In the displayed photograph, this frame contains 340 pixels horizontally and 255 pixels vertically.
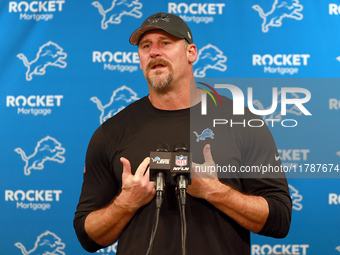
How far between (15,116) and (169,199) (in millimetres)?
1599

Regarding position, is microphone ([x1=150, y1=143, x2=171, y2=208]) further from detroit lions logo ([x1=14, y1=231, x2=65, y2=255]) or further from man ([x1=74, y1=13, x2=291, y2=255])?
detroit lions logo ([x1=14, y1=231, x2=65, y2=255])

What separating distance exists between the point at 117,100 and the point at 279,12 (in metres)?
1.31

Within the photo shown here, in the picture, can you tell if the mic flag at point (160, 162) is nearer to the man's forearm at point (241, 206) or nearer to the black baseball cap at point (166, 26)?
the man's forearm at point (241, 206)

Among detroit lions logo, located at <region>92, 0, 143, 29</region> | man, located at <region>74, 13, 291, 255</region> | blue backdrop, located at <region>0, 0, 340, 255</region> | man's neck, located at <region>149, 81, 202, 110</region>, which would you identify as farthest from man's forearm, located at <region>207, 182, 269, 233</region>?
detroit lions logo, located at <region>92, 0, 143, 29</region>

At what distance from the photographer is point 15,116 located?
2232mm

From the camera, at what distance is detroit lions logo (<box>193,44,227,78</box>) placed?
2.19 m

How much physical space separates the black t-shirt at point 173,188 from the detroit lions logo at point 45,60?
111 centimetres

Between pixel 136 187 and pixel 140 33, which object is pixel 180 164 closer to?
pixel 136 187

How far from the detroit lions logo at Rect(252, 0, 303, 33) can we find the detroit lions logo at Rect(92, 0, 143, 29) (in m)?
0.84

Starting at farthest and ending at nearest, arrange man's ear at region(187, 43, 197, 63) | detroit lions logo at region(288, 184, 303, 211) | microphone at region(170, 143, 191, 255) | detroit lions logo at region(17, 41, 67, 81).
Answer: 1. detroit lions logo at region(17, 41, 67, 81)
2. detroit lions logo at region(288, 184, 303, 211)
3. man's ear at region(187, 43, 197, 63)
4. microphone at region(170, 143, 191, 255)

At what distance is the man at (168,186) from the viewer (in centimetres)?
108

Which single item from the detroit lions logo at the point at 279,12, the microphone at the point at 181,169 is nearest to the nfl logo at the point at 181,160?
the microphone at the point at 181,169

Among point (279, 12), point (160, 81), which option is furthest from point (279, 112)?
point (160, 81)

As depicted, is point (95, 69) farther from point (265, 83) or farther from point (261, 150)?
point (261, 150)
